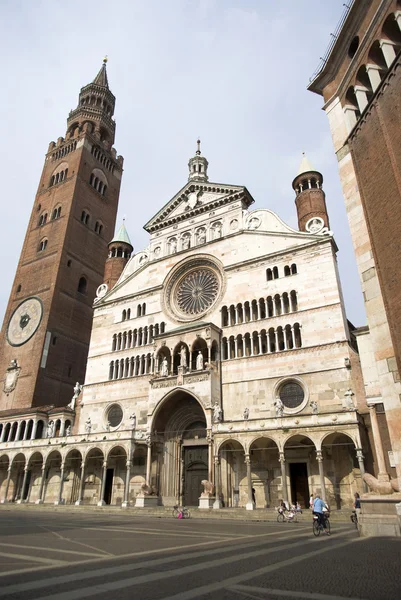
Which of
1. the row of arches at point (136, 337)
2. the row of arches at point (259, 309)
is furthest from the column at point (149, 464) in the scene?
the row of arches at point (259, 309)

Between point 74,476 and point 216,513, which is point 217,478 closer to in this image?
point 216,513

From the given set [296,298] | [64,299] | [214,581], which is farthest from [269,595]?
[64,299]

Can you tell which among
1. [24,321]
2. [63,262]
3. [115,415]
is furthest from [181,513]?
[63,262]

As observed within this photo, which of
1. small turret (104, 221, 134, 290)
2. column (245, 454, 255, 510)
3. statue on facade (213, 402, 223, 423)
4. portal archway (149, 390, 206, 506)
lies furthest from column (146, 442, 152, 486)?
small turret (104, 221, 134, 290)

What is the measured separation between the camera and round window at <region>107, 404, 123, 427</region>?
31.0 meters

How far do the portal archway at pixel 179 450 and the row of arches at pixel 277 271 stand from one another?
32.4 feet

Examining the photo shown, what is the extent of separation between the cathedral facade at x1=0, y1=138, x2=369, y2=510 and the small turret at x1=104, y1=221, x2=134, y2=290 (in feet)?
8.32

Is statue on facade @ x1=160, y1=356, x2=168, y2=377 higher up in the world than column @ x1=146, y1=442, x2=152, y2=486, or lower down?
higher up

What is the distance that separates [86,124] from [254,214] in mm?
33221

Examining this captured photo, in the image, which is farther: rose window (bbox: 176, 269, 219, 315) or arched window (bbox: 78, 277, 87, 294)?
arched window (bbox: 78, 277, 87, 294)

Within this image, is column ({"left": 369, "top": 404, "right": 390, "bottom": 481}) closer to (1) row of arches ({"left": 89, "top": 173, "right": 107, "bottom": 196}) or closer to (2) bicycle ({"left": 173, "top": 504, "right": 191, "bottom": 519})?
(2) bicycle ({"left": 173, "top": 504, "right": 191, "bottom": 519})

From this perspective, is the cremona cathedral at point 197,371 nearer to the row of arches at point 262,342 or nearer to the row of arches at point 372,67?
the row of arches at point 262,342

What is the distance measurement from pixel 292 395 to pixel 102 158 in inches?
1705

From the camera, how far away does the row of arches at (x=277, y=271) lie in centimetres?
2770
